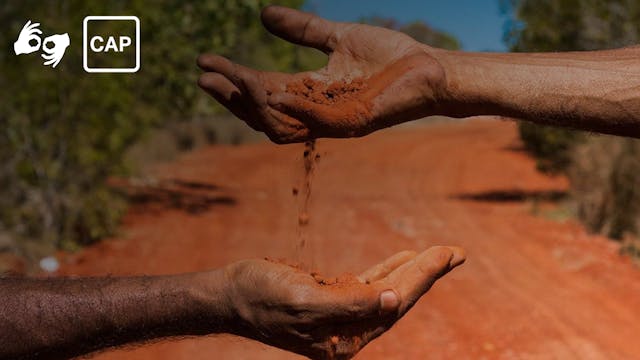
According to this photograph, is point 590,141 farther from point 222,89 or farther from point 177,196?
point 222,89

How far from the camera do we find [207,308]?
8.29 ft

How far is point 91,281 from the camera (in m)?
2.62

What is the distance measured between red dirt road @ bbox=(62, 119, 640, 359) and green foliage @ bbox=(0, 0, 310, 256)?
0.46 metres

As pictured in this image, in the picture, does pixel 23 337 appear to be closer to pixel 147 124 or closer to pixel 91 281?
pixel 91 281

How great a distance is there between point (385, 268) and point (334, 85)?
2.27 ft

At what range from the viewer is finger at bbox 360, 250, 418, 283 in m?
2.59

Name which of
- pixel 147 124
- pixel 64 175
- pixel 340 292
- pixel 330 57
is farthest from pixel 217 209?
pixel 340 292

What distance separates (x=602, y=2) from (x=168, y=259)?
5.46m

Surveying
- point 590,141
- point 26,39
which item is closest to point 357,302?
point 26,39

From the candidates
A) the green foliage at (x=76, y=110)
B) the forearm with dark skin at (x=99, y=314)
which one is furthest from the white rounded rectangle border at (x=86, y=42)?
the forearm with dark skin at (x=99, y=314)

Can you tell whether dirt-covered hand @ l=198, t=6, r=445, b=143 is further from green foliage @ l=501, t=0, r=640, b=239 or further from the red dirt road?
green foliage @ l=501, t=0, r=640, b=239

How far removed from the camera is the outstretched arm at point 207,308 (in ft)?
7.84

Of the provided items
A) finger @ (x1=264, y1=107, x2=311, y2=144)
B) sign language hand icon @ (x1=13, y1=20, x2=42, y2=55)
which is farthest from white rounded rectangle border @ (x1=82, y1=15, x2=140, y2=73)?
finger @ (x1=264, y1=107, x2=311, y2=144)

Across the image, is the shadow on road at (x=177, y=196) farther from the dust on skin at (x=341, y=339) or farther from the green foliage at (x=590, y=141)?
the dust on skin at (x=341, y=339)
